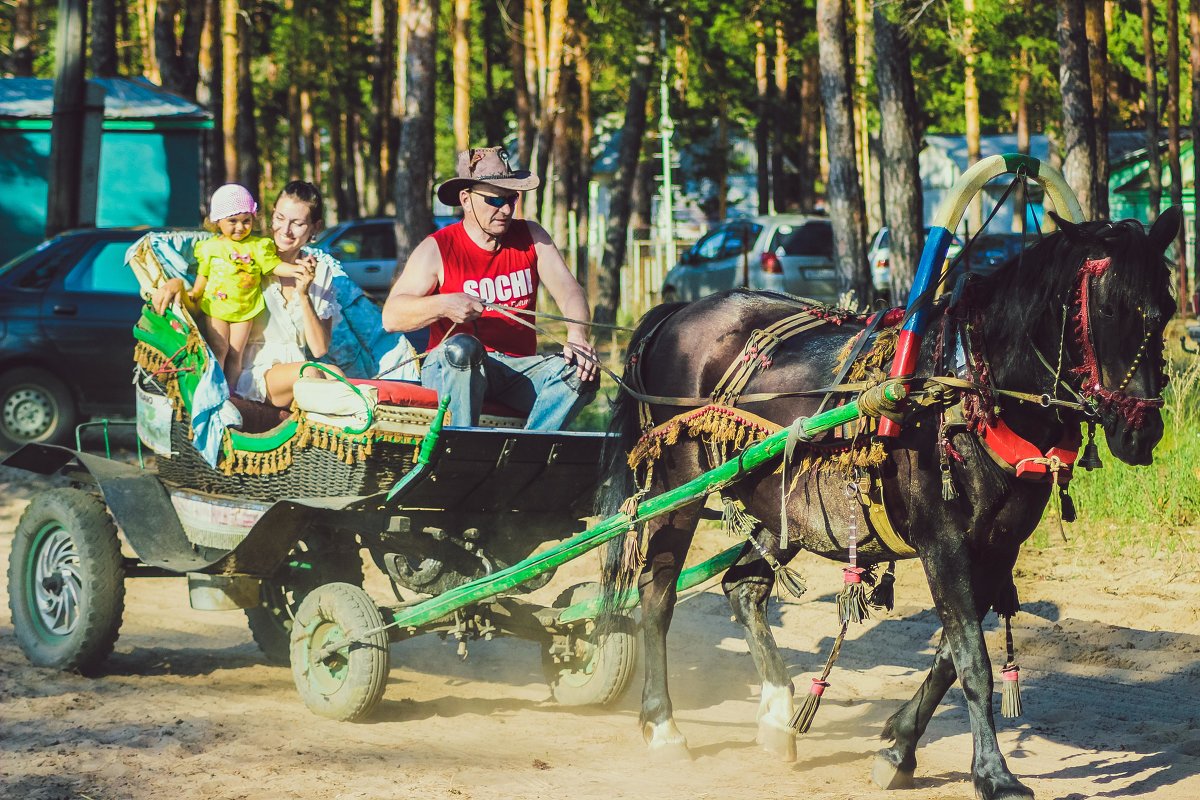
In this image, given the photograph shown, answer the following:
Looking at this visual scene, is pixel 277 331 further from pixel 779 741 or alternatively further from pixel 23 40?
pixel 23 40

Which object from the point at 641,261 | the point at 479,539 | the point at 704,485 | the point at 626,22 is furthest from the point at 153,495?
the point at 641,261

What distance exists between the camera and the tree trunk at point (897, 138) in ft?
44.1

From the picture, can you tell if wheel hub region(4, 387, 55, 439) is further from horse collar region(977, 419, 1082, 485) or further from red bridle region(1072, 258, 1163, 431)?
red bridle region(1072, 258, 1163, 431)

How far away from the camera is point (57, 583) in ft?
23.9

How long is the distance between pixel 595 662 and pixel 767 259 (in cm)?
1827

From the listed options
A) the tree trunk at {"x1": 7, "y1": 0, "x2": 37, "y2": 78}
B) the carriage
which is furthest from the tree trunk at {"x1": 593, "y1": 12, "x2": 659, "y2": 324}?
the carriage

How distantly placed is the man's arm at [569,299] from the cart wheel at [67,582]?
237cm

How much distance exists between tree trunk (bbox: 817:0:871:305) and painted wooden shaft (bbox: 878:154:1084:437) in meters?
9.47

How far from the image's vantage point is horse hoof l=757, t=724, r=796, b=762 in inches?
230

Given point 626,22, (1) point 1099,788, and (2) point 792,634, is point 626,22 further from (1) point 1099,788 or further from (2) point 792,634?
(1) point 1099,788

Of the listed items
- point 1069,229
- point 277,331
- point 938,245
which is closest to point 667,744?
point 938,245

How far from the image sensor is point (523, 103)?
1212 inches

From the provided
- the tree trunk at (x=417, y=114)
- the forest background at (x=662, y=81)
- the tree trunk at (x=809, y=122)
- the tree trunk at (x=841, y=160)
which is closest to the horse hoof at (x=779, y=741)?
the forest background at (x=662, y=81)

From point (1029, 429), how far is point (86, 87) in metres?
14.0
